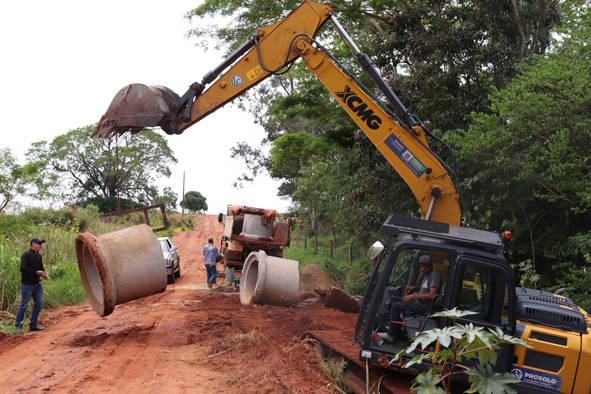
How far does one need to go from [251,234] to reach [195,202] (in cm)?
5871

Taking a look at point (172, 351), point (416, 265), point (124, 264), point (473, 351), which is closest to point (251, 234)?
point (124, 264)

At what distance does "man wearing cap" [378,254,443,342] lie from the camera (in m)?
5.79

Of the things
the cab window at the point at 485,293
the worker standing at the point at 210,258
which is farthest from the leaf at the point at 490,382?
the worker standing at the point at 210,258

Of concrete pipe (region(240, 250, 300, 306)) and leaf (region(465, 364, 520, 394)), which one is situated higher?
leaf (region(465, 364, 520, 394))

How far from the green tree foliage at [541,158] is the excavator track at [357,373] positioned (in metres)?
5.23

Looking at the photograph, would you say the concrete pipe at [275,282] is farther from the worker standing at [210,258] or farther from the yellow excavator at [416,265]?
the worker standing at [210,258]

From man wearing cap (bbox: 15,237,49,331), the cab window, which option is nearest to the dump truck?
man wearing cap (bbox: 15,237,49,331)

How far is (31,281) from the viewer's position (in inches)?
379

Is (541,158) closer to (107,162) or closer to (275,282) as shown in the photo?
(275,282)

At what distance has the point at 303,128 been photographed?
4162cm

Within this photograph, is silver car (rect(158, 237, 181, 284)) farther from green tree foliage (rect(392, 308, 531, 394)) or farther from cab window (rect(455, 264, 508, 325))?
green tree foliage (rect(392, 308, 531, 394))

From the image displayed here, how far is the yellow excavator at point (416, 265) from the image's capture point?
210 inches

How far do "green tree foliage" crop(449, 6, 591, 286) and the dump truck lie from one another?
6.39m

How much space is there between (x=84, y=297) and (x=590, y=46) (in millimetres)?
13528
